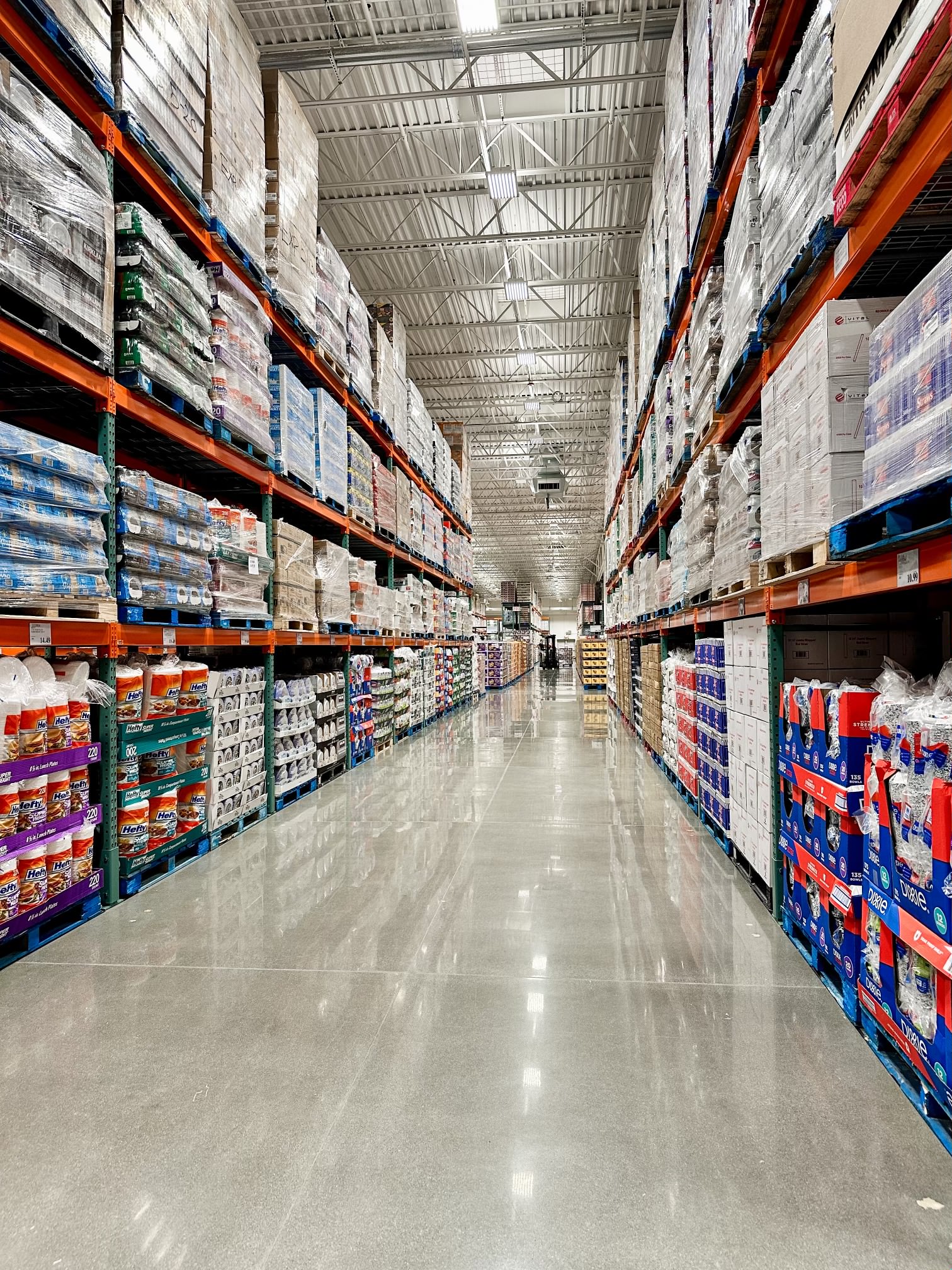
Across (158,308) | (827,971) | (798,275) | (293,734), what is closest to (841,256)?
(798,275)

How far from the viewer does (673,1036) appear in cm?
243

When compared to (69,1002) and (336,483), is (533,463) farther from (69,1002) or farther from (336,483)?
(69,1002)

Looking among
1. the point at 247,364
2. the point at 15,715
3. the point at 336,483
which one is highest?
the point at 247,364

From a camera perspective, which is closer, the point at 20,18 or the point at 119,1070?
the point at 119,1070

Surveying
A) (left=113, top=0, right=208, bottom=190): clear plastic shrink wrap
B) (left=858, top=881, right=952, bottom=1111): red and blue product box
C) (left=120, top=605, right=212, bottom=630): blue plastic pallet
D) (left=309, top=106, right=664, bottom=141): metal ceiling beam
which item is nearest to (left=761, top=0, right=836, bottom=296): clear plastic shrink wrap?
(left=858, top=881, right=952, bottom=1111): red and blue product box

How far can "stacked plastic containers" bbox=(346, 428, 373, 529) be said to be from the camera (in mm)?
7699

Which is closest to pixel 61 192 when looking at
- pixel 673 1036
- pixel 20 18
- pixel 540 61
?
pixel 20 18

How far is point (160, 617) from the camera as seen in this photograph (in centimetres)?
454

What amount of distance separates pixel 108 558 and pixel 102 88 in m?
2.38

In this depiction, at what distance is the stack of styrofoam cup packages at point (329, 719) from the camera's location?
7.07 metres

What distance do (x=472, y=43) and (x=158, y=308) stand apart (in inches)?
231

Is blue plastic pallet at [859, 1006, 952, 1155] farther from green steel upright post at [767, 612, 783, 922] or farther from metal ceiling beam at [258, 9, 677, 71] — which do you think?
metal ceiling beam at [258, 9, 677, 71]

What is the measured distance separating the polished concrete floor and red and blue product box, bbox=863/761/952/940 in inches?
24.0

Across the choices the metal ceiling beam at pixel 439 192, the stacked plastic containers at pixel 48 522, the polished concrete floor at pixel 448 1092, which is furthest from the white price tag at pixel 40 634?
the metal ceiling beam at pixel 439 192
